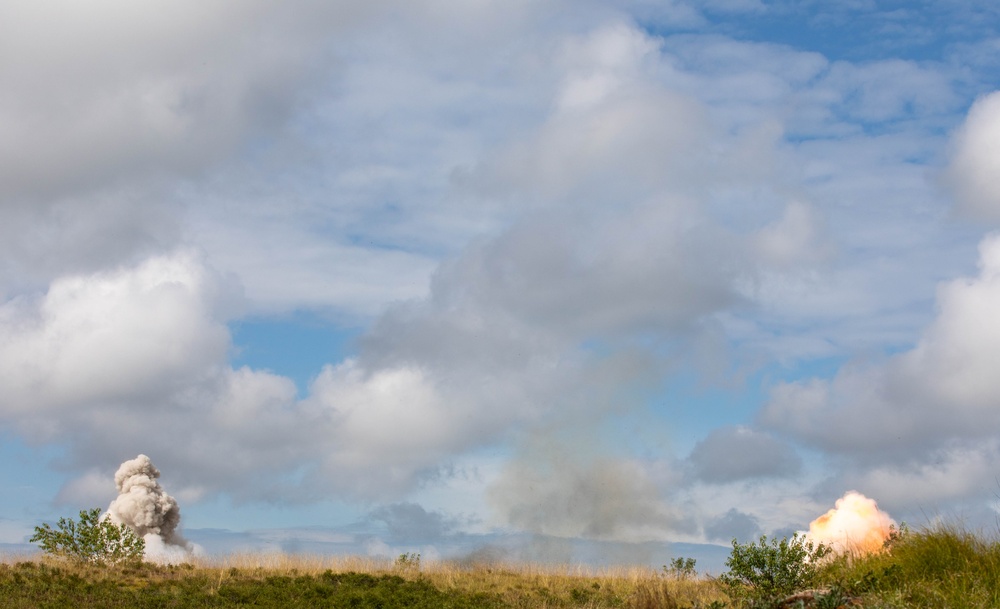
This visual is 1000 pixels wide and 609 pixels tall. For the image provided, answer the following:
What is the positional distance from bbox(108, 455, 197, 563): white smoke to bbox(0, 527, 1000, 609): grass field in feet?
83.3

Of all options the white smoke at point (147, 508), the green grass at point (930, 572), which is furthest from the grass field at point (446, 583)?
the white smoke at point (147, 508)

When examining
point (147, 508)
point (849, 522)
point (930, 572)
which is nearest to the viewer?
point (930, 572)

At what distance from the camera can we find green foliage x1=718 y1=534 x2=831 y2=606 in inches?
824

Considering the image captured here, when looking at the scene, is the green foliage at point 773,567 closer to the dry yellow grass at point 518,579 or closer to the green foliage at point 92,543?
the dry yellow grass at point 518,579

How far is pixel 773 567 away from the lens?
2130 centimetres

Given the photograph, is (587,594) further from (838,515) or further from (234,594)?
(234,594)

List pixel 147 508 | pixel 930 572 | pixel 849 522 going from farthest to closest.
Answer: pixel 147 508
pixel 849 522
pixel 930 572

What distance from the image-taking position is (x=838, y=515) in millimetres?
29906

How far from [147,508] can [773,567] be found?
4708 centimetres

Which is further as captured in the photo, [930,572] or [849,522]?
[849,522]

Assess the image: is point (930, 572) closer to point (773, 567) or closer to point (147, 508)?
point (773, 567)

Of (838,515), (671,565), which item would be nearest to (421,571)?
(671,565)

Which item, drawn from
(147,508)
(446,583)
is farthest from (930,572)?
(147,508)

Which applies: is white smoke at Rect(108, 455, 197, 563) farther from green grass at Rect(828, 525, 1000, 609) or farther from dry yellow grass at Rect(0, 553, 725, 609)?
green grass at Rect(828, 525, 1000, 609)
